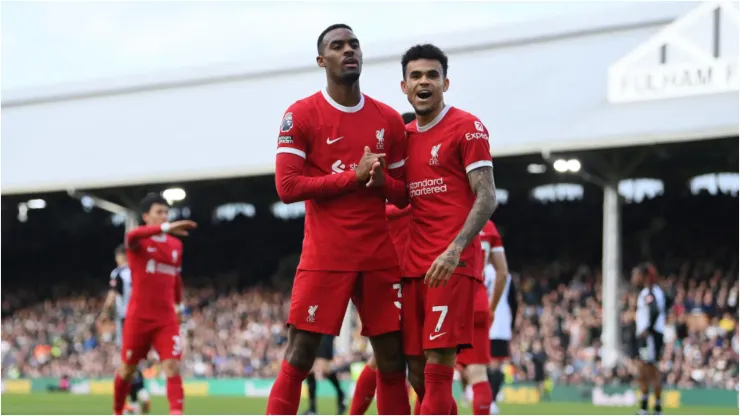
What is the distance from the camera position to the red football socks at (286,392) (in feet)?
20.7

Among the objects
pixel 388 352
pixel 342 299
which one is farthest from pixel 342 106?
pixel 388 352

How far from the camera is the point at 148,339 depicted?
11547 mm

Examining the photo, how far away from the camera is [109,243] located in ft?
139

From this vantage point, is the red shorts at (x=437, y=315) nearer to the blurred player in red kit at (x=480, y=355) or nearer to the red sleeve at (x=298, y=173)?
the red sleeve at (x=298, y=173)

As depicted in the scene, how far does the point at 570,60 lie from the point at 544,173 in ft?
18.1

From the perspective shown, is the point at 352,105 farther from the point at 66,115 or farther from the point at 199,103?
the point at 66,115

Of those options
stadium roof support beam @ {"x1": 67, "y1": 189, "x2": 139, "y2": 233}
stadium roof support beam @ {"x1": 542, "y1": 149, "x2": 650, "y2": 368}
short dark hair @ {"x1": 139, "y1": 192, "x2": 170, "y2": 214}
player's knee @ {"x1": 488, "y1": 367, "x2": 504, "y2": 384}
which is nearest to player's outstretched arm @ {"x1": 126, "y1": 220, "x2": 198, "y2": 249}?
short dark hair @ {"x1": 139, "y1": 192, "x2": 170, "y2": 214}

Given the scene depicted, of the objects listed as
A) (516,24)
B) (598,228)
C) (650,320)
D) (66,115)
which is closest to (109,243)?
(66,115)

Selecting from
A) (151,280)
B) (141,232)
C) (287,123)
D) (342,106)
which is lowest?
(151,280)

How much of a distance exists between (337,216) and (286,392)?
3.20 ft

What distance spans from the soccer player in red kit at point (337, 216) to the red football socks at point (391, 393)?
0.04 metres

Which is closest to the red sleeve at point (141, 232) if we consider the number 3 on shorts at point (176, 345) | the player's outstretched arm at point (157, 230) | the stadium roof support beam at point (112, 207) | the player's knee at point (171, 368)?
the player's outstretched arm at point (157, 230)

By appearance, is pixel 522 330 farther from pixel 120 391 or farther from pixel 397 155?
pixel 397 155

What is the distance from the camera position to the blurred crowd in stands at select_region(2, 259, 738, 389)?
22625 mm
